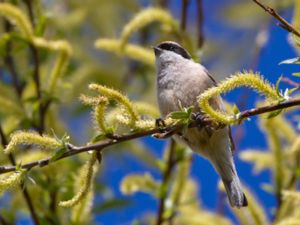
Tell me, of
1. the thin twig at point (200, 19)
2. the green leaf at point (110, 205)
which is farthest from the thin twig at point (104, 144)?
the green leaf at point (110, 205)

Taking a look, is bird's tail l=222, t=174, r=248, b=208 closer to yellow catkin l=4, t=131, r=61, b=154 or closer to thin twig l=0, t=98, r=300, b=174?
thin twig l=0, t=98, r=300, b=174

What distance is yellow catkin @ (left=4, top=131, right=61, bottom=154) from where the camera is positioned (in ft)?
4.97

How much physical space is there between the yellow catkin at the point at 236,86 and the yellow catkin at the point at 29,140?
360mm

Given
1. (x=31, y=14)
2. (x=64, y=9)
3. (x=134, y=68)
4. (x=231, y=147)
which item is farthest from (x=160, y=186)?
(x=64, y=9)

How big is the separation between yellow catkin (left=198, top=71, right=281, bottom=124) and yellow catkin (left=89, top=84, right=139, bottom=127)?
19 cm

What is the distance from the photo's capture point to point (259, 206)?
98.3 inches

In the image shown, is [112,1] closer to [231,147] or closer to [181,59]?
[181,59]

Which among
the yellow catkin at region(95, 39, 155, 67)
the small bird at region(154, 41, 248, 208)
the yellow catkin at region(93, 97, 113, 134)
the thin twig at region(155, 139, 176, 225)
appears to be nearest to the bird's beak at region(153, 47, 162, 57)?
the yellow catkin at region(95, 39, 155, 67)

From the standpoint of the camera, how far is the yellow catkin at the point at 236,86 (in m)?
1.49

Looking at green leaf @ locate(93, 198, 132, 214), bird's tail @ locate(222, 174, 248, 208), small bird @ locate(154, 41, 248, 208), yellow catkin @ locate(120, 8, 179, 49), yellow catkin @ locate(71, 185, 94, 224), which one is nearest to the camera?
bird's tail @ locate(222, 174, 248, 208)

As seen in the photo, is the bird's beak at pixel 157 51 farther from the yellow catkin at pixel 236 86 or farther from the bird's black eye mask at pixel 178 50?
the yellow catkin at pixel 236 86

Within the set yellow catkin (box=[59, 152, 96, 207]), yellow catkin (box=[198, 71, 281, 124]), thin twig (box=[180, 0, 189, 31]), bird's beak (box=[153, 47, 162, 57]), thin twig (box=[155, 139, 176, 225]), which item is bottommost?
yellow catkin (box=[59, 152, 96, 207])

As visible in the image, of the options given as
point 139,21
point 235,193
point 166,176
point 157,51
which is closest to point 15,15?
point 139,21

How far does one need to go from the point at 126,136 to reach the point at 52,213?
939 millimetres
